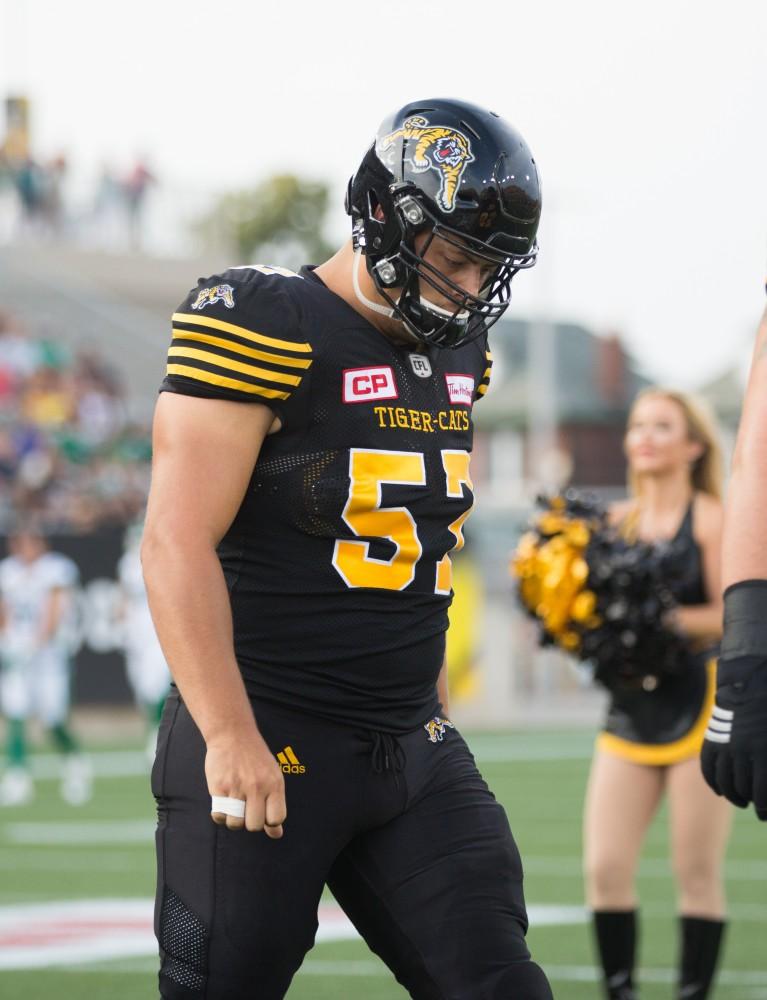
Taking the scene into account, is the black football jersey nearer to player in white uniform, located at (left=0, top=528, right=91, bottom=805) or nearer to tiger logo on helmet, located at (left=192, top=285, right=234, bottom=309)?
tiger logo on helmet, located at (left=192, top=285, right=234, bottom=309)

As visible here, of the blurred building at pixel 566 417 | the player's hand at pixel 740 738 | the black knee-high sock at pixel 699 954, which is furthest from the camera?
the blurred building at pixel 566 417

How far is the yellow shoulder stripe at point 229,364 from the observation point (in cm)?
284

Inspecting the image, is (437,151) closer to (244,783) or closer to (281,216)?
(244,783)

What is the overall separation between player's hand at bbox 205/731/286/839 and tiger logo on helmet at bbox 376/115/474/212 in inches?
38.2

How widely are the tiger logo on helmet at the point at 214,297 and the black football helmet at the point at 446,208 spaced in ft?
0.94

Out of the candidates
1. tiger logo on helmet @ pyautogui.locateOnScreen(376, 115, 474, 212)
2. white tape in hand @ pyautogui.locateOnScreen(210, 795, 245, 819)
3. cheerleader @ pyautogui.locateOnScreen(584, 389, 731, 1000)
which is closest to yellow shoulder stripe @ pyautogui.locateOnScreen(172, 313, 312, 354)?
tiger logo on helmet @ pyautogui.locateOnScreen(376, 115, 474, 212)

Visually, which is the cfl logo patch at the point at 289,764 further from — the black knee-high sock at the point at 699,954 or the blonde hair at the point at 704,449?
the blonde hair at the point at 704,449

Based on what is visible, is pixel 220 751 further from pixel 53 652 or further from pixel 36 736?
pixel 36 736

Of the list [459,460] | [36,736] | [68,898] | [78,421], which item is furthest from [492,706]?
[459,460]

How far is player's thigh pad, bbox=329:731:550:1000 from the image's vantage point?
2.98 meters

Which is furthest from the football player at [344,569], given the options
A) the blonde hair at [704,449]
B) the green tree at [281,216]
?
the green tree at [281,216]

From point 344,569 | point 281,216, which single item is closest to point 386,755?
point 344,569

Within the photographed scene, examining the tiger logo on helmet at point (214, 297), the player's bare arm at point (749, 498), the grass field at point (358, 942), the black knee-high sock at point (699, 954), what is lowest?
the grass field at point (358, 942)

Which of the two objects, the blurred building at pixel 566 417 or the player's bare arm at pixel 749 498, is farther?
the blurred building at pixel 566 417
